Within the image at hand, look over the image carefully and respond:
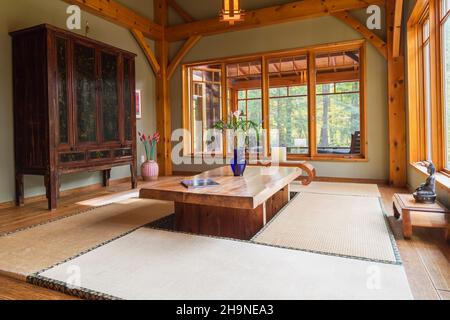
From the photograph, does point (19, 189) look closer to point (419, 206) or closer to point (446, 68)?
point (419, 206)

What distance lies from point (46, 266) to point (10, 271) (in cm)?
19

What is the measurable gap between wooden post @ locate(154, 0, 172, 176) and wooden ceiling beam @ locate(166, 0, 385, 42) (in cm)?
28

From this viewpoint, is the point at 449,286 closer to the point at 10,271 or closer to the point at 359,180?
the point at 10,271

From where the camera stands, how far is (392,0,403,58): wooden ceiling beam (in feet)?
13.1

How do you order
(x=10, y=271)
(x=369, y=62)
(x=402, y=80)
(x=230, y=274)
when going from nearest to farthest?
(x=230, y=274) < (x=10, y=271) < (x=402, y=80) < (x=369, y=62)

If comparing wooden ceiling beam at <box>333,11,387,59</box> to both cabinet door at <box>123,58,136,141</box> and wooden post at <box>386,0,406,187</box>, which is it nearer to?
wooden post at <box>386,0,406,187</box>

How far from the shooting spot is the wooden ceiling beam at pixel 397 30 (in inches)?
157

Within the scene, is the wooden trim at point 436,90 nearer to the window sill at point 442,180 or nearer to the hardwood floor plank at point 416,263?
the window sill at point 442,180

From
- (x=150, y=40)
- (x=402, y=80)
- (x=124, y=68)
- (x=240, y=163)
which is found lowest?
(x=240, y=163)

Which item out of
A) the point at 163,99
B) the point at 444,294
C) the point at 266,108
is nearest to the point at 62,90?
the point at 163,99

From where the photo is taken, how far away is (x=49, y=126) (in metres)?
3.57

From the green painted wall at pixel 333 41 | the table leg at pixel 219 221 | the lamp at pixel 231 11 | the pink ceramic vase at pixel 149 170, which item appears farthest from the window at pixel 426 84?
the pink ceramic vase at pixel 149 170

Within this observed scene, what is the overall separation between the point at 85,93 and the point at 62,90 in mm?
343
